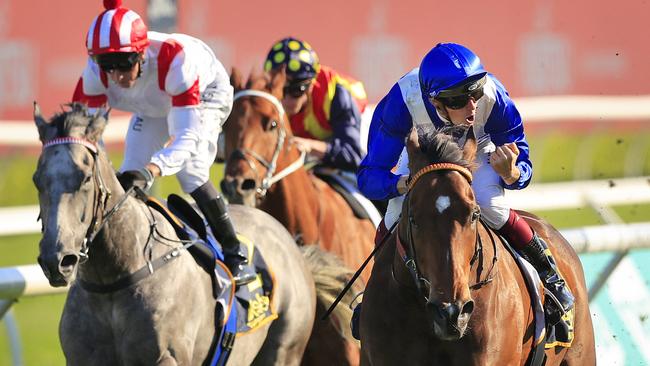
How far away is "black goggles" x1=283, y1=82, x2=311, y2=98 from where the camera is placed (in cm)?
694

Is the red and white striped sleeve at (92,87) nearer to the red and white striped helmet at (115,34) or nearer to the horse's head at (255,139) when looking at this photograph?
the red and white striped helmet at (115,34)

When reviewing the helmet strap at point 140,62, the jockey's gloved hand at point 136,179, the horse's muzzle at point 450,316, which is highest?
the helmet strap at point 140,62

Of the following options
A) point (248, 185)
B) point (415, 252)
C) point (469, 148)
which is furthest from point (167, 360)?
point (248, 185)

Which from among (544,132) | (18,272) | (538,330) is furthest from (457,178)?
(544,132)

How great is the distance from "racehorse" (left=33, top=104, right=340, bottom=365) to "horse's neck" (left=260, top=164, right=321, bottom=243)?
1291 mm

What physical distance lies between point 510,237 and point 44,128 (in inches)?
71.2

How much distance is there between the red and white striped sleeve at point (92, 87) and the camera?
5.01 metres

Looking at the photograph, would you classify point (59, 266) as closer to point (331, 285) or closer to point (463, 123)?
point (463, 123)

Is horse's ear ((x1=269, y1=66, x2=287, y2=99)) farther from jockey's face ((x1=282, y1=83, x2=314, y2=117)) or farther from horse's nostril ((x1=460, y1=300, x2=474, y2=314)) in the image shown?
horse's nostril ((x1=460, y1=300, x2=474, y2=314))

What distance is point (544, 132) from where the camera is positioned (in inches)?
643

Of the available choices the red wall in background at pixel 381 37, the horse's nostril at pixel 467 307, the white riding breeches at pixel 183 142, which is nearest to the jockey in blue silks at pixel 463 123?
the horse's nostril at pixel 467 307

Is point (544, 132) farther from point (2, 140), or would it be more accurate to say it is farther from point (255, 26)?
point (2, 140)

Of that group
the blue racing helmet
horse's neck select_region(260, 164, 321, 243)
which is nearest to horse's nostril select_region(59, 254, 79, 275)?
the blue racing helmet

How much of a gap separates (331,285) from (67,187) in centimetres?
212
